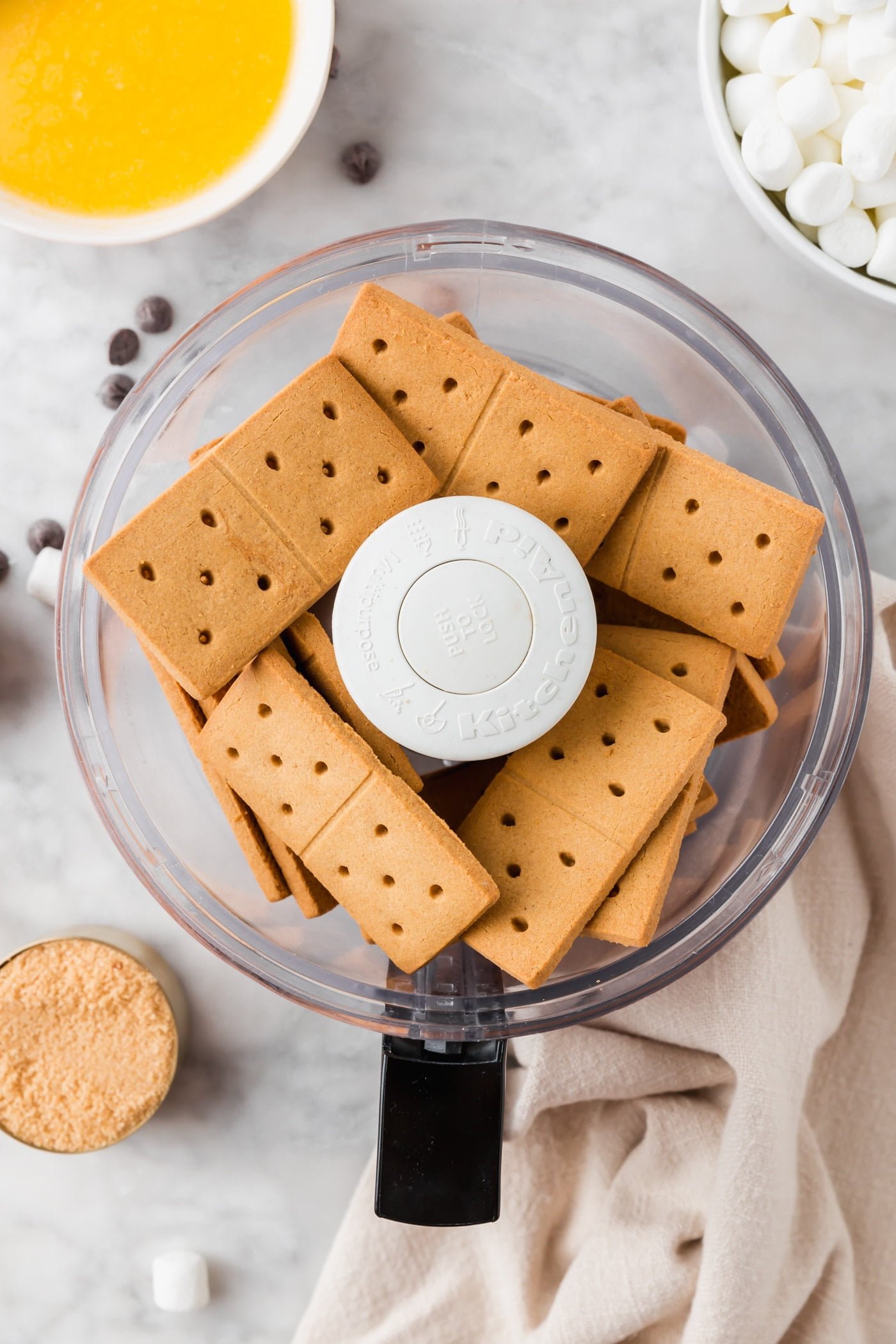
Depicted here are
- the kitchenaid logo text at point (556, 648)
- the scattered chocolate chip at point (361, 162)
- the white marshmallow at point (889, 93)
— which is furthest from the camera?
the scattered chocolate chip at point (361, 162)

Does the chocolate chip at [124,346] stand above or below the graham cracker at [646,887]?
above

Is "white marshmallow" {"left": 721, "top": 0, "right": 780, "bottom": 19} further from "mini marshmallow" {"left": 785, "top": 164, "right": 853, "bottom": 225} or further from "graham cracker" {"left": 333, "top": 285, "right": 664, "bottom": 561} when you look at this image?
"graham cracker" {"left": 333, "top": 285, "right": 664, "bottom": 561}

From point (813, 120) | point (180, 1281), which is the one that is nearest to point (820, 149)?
point (813, 120)

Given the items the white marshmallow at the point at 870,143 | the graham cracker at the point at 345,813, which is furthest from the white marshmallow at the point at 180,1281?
the white marshmallow at the point at 870,143

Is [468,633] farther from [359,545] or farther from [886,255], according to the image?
[886,255]

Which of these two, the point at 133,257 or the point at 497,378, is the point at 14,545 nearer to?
the point at 133,257

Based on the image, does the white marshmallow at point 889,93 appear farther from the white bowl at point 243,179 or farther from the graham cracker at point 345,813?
the graham cracker at point 345,813

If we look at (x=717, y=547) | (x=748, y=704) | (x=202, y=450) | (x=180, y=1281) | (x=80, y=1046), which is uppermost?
(x=202, y=450)
